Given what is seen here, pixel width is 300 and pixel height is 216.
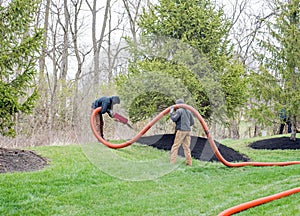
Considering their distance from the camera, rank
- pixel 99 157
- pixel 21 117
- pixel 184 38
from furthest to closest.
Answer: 1. pixel 21 117
2. pixel 184 38
3. pixel 99 157

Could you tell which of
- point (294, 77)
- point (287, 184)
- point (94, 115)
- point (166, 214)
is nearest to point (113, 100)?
point (94, 115)

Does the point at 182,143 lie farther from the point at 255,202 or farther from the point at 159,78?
the point at 255,202

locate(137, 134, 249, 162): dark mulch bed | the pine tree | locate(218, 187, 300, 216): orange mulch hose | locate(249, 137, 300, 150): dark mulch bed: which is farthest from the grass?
locate(249, 137, 300, 150): dark mulch bed

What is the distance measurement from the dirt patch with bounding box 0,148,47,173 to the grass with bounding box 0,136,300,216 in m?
0.27

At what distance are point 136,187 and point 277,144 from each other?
312 inches

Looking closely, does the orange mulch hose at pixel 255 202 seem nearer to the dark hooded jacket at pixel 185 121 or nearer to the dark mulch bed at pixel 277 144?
the dark hooded jacket at pixel 185 121

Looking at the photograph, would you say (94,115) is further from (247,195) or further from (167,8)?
(167,8)

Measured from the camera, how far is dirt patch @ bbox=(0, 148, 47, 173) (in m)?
7.30

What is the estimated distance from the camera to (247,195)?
604 centimetres

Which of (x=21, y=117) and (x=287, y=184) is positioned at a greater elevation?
(x=21, y=117)

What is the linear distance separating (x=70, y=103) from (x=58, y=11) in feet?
31.3

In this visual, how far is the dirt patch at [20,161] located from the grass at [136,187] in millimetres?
269

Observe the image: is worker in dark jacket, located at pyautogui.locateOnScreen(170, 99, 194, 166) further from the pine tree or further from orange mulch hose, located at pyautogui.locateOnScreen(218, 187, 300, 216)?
the pine tree

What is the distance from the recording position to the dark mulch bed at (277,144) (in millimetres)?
12679
